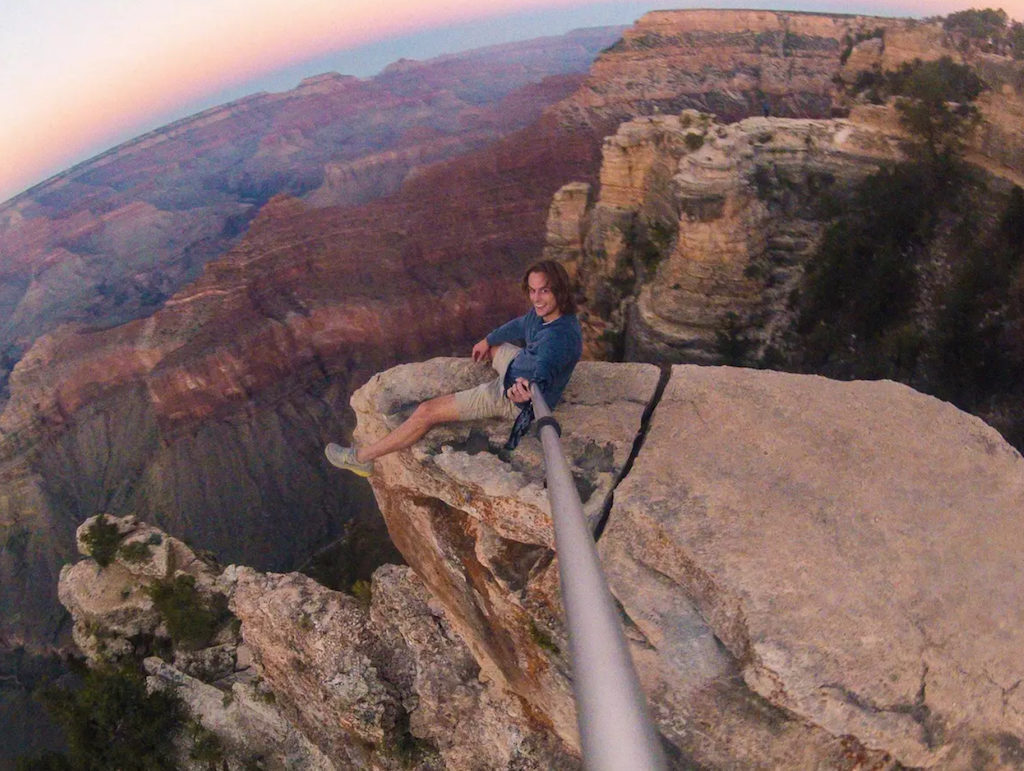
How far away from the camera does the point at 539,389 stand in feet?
14.3

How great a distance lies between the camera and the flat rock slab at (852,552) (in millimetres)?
3203

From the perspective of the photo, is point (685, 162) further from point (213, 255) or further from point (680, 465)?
point (213, 255)

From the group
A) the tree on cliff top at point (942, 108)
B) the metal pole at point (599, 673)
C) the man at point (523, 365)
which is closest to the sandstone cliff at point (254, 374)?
the man at point (523, 365)

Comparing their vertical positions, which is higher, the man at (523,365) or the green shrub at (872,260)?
the man at (523,365)

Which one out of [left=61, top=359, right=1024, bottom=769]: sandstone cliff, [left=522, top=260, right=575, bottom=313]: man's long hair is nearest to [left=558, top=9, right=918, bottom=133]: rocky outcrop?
[left=61, top=359, right=1024, bottom=769]: sandstone cliff

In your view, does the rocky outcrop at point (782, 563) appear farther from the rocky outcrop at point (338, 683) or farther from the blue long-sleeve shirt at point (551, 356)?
the rocky outcrop at point (338, 683)

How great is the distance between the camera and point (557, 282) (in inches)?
189

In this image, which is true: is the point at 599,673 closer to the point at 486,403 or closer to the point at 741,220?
the point at 486,403

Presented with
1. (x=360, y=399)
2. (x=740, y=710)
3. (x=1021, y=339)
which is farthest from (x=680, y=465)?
(x=1021, y=339)

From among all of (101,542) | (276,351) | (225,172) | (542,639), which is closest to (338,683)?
(542,639)

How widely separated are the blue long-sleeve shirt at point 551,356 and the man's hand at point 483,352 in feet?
3.61

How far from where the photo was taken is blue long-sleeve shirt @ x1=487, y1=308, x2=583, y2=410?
4.52 meters

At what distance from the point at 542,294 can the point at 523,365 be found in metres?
0.67

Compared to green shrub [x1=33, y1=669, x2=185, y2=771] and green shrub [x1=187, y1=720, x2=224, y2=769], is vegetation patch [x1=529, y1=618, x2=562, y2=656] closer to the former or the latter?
green shrub [x1=187, y1=720, x2=224, y2=769]
